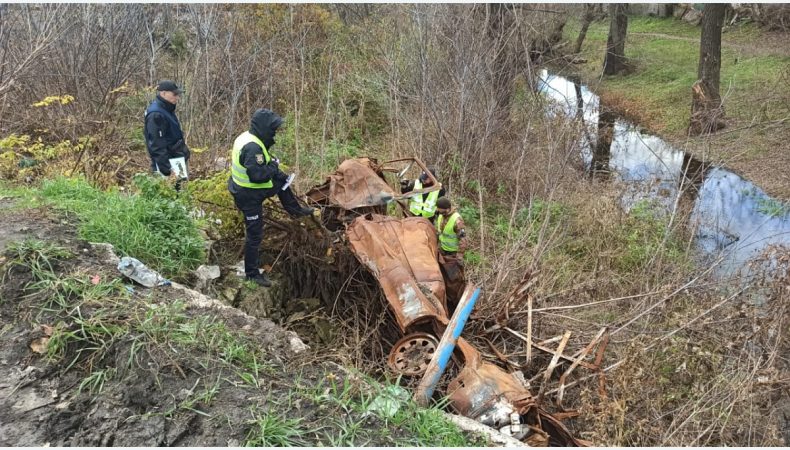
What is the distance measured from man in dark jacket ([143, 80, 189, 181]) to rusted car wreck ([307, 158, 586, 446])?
6.23 feet

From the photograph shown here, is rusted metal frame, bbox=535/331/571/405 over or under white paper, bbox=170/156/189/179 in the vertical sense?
under

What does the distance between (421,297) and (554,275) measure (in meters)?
3.18

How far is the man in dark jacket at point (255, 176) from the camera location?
4.70 meters

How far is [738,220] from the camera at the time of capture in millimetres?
10102

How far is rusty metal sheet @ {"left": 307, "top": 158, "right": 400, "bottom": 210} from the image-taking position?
18.3 ft

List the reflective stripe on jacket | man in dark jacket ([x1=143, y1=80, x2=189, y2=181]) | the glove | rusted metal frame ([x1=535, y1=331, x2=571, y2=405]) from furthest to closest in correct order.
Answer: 1. man in dark jacket ([x1=143, y1=80, x2=189, y2=181])
2. the reflective stripe on jacket
3. the glove
4. rusted metal frame ([x1=535, y1=331, x2=571, y2=405])

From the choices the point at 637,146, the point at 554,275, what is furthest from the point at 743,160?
the point at 554,275

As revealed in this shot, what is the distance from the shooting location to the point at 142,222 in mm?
4902

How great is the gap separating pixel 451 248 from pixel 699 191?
6.29 metres

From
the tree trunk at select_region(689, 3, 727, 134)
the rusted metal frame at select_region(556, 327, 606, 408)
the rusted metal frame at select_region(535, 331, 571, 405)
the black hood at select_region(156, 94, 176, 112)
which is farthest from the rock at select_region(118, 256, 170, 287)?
the tree trunk at select_region(689, 3, 727, 134)

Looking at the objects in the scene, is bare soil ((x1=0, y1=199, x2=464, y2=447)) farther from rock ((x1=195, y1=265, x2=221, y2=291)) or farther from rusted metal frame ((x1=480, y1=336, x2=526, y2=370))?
rusted metal frame ((x1=480, y1=336, x2=526, y2=370))

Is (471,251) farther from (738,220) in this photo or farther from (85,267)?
(738,220)

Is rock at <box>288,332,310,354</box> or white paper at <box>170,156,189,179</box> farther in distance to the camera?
white paper at <box>170,156,189,179</box>

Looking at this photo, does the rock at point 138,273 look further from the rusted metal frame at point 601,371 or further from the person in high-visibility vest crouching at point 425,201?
the rusted metal frame at point 601,371
